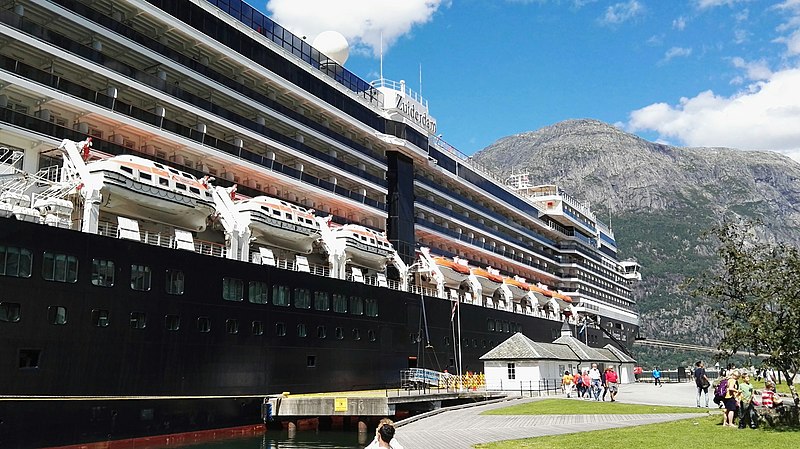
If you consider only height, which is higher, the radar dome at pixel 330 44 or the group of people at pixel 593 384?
the radar dome at pixel 330 44

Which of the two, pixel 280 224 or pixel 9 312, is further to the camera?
pixel 280 224

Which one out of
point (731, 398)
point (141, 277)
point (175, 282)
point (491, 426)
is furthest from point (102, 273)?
point (731, 398)

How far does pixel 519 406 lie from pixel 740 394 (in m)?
11.5

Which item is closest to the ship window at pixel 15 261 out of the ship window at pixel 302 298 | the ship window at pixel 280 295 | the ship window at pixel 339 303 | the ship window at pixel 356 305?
the ship window at pixel 280 295

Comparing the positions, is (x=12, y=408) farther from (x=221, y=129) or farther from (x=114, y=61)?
(x=221, y=129)

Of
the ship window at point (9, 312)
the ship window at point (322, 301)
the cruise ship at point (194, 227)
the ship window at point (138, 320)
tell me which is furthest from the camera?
the ship window at point (322, 301)

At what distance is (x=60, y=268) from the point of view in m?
22.3

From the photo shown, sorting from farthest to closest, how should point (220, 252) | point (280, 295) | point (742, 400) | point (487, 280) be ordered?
point (487, 280)
point (220, 252)
point (280, 295)
point (742, 400)

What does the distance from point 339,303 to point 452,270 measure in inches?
626

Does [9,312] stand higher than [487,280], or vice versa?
[487,280]

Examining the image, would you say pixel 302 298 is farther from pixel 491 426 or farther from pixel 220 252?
pixel 491 426

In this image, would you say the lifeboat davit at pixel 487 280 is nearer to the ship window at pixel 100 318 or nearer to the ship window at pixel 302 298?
the ship window at pixel 302 298

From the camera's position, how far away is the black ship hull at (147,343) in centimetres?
2120

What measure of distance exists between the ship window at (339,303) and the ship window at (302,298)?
1.94 metres
